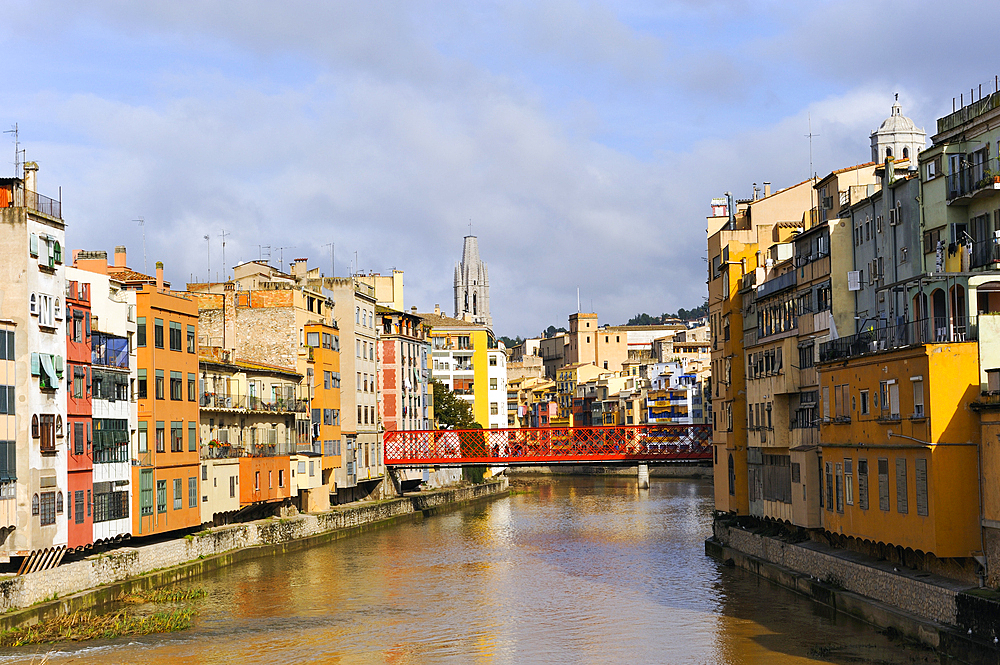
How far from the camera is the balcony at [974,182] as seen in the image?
120 feet

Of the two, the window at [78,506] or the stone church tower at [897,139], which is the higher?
the stone church tower at [897,139]

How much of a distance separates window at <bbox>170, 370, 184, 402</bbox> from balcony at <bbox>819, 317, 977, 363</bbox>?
997 inches

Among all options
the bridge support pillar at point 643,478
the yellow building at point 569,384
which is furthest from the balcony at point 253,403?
the yellow building at point 569,384

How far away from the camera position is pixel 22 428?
127 ft

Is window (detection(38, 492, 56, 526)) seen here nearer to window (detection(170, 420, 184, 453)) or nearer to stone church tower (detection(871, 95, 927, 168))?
window (detection(170, 420, 184, 453))

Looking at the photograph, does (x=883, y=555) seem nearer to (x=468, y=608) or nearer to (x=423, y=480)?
(x=468, y=608)

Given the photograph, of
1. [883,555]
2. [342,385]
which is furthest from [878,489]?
[342,385]

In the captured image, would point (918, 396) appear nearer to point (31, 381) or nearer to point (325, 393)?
point (31, 381)

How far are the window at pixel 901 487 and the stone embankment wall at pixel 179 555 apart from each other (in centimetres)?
2466

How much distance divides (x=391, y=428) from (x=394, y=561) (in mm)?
28453

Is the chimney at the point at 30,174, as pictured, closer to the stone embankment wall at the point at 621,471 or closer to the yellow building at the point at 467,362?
the stone embankment wall at the point at 621,471

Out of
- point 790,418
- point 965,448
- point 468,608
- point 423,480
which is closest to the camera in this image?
point 965,448

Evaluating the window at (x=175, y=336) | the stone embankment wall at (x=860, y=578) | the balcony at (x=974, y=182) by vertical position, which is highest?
the balcony at (x=974, y=182)

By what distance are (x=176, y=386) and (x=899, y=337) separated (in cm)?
2875
